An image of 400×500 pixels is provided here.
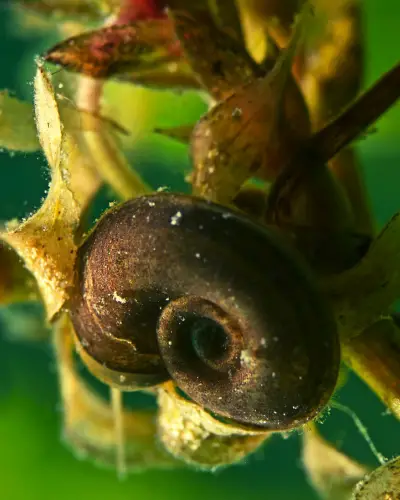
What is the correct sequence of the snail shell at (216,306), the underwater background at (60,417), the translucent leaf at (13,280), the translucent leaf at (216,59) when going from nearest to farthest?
the snail shell at (216,306), the translucent leaf at (216,59), the translucent leaf at (13,280), the underwater background at (60,417)

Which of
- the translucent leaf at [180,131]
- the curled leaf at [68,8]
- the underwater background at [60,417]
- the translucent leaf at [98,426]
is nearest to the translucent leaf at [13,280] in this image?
the translucent leaf at [98,426]

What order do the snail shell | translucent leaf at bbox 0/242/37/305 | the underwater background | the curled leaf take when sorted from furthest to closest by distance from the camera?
the underwater background
the curled leaf
translucent leaf at bbox 0/242/37/305
the snail shell

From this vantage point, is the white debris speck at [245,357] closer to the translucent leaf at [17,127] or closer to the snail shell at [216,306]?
the snail shell at [216,306]

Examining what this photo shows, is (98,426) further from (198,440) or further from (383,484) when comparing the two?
(383,484)

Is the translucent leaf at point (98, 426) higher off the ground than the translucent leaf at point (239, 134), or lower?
lower

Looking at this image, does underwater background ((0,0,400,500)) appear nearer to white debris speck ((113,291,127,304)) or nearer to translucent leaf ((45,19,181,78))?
translucent leaf ((45,19,181,78))

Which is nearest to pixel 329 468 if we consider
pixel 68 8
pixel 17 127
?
pixel 17 127

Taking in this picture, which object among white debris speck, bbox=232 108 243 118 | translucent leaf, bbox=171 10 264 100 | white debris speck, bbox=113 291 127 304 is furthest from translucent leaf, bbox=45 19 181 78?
white debris speck, bbox=113 291 127 304

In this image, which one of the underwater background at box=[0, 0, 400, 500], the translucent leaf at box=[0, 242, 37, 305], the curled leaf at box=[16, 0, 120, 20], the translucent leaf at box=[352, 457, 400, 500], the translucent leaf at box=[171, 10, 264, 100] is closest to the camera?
the translucent leaf at box=[352, 457, 400, 500]
